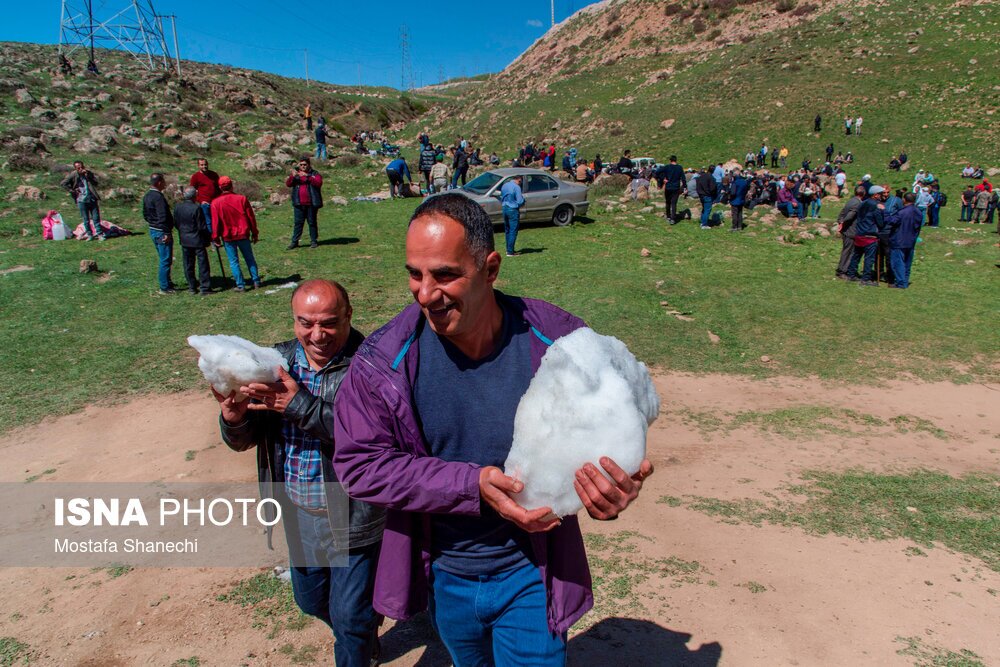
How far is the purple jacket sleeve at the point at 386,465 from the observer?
172 cm

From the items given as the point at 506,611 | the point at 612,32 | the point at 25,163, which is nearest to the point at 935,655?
the point at 506,611

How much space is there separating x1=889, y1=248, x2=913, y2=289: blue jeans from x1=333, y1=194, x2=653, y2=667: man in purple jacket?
36.9 feet

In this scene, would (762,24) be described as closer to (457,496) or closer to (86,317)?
(86,317)

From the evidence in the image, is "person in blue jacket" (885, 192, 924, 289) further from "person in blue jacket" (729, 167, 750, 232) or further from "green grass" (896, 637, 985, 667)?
"green grass" (896, 637, 985, 667)

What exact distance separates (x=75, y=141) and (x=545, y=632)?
25816 millimetres

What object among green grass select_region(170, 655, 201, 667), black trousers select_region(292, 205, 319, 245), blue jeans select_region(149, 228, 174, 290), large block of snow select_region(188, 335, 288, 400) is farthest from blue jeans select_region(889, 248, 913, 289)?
blue jeans select_region(149, 228, 174, 290)

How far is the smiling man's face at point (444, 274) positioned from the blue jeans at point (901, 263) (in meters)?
11.6

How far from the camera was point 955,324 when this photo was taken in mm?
9258

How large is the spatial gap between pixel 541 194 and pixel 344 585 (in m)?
13.3

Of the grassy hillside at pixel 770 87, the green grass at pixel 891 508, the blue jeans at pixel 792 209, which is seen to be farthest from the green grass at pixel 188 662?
the grassy hillside at pixel 770 87

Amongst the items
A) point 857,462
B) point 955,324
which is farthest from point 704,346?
point 955,324

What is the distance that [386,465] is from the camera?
177cm

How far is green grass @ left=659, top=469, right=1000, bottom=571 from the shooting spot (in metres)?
4.25

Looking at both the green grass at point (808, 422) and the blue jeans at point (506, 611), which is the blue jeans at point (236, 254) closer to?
the green grass at point (808, 422)
